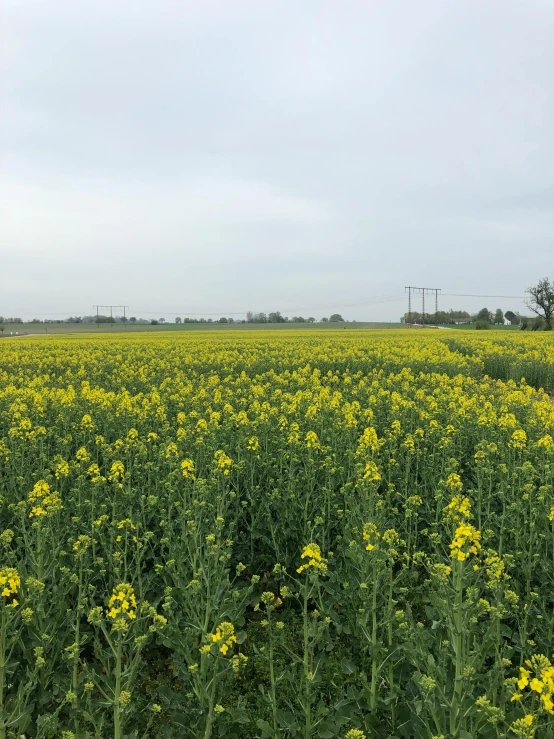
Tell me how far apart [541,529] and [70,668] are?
4539 mm

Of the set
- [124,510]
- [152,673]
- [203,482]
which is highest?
[203,482]

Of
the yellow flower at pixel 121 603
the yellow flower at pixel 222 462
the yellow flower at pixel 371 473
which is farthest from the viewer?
the yellow flower at pixel 222 462

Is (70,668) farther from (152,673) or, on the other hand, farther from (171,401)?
(171,401)

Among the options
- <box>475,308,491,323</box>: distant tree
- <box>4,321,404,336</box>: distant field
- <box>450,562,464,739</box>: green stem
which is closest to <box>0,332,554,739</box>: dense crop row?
<box>450,562,464,739</box>: green stem

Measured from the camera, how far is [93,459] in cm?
710

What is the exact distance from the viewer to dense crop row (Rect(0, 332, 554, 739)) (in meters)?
2.93

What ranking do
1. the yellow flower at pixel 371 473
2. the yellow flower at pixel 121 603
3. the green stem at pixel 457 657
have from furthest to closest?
the yellow flower at pixel 371 473 < the yellow flower at pixel 121 603 < the green stem at pixel 457 657

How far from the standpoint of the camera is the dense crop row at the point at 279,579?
293cm

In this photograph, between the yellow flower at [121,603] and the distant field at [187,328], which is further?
the distant field at [187,328]

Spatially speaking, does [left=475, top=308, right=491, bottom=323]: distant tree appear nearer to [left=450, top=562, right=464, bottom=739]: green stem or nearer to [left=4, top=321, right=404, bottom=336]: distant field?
[left=4, top=321, right=404, bottom=336]: distant field

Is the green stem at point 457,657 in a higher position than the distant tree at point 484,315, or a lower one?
lower


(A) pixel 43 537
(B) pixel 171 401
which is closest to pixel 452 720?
(A) pixel 43 537

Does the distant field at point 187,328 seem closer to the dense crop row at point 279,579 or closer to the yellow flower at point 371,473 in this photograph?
the dense crop row at point 279,579

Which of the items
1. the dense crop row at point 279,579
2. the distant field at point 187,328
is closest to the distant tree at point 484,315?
the distant field at point 187,328
